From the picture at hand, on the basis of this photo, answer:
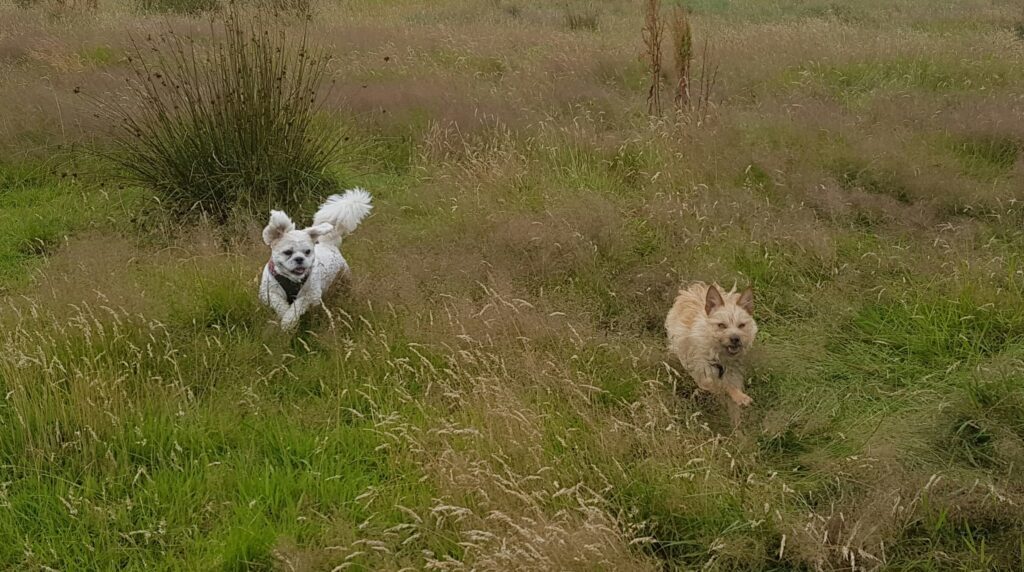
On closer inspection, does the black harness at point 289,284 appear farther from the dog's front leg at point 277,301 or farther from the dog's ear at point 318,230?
the dog's ear at point 318,230

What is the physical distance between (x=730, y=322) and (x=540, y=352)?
0.96 metres

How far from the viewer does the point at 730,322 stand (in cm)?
365

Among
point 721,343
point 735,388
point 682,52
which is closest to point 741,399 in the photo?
point 735,388

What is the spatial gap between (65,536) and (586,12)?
14.3m

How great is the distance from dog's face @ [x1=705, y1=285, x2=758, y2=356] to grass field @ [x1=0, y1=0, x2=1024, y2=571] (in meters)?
0.32

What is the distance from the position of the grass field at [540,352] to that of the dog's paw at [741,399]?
0.11 m

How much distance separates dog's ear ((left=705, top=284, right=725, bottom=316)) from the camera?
3699 mm

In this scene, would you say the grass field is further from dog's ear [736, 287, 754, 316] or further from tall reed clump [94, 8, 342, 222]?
dog's ear [736, 287, 754, 316]

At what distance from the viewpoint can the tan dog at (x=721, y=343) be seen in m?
3.63

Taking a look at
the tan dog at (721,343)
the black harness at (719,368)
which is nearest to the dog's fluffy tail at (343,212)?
the tan dog at (721,343)

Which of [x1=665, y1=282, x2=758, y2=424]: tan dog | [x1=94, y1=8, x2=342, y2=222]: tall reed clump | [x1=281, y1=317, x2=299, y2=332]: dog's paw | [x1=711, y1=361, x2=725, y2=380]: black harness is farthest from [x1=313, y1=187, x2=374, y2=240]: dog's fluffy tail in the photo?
[x1=711, y1=361, x2=725, y2=380]: black harness

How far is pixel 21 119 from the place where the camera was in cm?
766

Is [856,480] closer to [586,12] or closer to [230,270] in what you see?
[230,270]

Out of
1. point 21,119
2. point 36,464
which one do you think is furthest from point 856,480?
point 21,119
